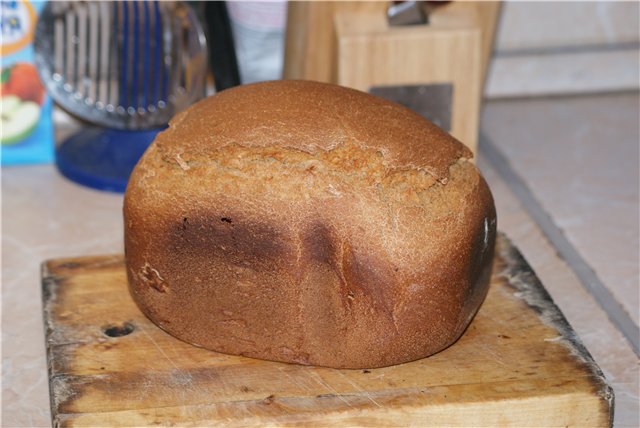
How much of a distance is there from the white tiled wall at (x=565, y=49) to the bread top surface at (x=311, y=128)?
840 millimetres

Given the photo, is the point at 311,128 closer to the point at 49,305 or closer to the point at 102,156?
the point at 49,305

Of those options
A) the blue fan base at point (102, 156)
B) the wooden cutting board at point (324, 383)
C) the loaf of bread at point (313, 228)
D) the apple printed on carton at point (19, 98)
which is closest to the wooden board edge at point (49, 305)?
the wooden cutting board at point (324, 383)

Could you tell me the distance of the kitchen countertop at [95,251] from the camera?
940 millimetres

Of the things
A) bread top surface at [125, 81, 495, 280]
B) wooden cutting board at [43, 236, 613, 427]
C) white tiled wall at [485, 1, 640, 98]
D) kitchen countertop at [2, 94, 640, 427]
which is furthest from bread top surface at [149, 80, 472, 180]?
→ white tiled wall at [485, 1, 640, 98]

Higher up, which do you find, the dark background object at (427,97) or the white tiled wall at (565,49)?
the dark background object at (427,97)

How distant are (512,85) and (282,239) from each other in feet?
3.18

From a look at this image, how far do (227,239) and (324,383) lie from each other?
14 cm

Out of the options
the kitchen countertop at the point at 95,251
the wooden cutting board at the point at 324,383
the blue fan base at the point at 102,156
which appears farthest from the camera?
the blue fan base at the point at 102,156

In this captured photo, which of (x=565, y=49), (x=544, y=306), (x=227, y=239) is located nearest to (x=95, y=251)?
(x=227, y=239)

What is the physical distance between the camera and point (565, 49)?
1.67 meters

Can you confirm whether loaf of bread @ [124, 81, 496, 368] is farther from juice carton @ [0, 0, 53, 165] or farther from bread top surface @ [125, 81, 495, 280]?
juice carton @ [0, 0, 53, 165]

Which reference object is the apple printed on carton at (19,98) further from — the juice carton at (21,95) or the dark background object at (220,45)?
the dark background object at (220,45)

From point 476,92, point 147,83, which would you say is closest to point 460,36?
point 476,92

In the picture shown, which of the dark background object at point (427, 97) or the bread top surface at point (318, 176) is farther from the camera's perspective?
the dark background object at point (427, 97)
